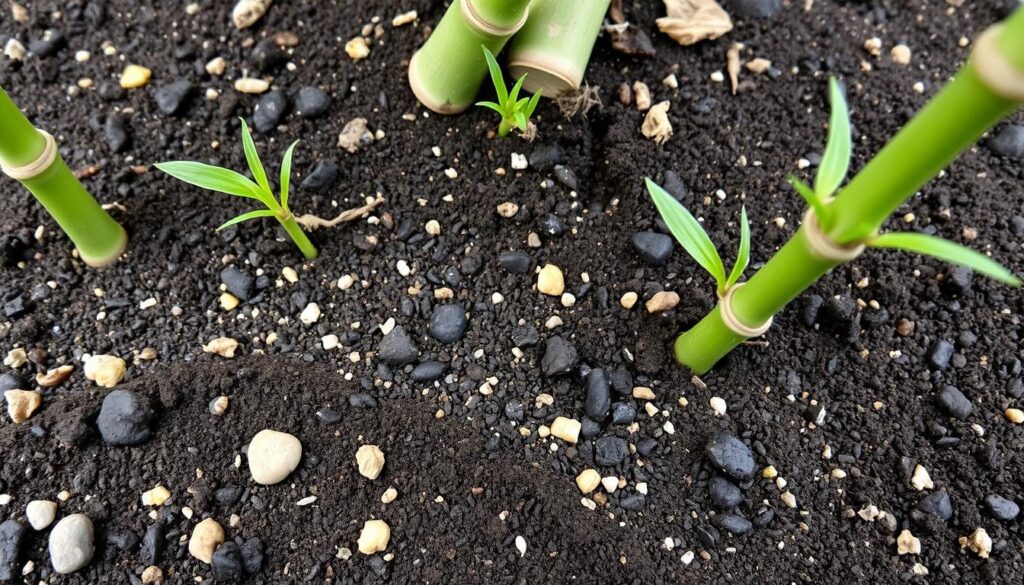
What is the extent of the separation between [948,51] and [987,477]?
0.81m

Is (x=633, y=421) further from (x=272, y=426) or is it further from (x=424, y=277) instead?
(x=272, y=426)

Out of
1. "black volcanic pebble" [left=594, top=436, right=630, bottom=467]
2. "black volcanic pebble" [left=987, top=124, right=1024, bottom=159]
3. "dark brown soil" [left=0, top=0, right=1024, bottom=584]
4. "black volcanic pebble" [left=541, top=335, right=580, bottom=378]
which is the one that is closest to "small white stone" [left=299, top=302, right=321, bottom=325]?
"dark brown soil" [left=0, top=0, right=1024, bottom=584]

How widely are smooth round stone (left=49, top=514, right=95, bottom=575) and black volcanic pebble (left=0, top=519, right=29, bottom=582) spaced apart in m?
0.04

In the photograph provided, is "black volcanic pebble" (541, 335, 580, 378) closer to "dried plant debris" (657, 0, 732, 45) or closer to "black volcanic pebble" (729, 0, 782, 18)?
"dried plant debris" (657, 0, 732, 45)

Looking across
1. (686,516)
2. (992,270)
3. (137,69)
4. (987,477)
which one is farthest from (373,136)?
(987,477)

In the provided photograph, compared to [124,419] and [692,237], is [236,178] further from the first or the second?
[692,237]

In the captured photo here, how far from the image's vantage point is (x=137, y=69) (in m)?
1.21

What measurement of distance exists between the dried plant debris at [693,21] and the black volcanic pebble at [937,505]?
80 cm

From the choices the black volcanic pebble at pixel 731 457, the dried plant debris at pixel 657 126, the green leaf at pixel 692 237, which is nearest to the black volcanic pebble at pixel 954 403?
the black volcanic pebble at pixel 731 457

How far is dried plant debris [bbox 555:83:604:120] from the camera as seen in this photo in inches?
44.7

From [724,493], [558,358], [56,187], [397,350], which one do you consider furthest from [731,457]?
[56,187]

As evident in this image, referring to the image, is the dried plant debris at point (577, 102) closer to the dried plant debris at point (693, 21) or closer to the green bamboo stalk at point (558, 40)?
the green bamboo stalk at point (558, 40)

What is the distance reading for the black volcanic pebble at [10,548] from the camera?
0.90 m

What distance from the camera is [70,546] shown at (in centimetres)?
91
